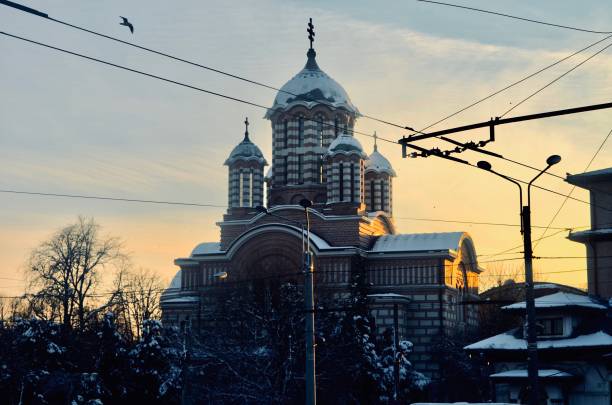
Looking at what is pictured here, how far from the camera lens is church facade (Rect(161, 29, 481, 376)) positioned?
47156mm

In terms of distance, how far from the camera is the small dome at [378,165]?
56.1m

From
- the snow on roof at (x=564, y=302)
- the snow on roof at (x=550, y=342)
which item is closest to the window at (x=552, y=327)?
the snow on roof at (x=550, y=342)

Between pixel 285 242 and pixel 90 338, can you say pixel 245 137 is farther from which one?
pixel 90 338

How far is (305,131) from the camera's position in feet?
170

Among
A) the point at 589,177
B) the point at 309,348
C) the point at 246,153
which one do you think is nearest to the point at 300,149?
the point at 246,153

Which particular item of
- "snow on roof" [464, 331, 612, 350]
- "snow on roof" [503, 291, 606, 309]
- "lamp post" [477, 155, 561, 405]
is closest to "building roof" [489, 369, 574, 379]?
"snow on roof" [464, 331, 612, 350]

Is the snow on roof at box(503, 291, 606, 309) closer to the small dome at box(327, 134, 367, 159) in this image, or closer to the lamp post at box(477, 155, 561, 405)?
the lamp post at box(477, 155, 561, 405)

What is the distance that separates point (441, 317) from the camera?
47.0m

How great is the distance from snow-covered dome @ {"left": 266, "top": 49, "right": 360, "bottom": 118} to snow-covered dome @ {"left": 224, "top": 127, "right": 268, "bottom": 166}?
1.91 meters

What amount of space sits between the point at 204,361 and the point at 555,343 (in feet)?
44.1

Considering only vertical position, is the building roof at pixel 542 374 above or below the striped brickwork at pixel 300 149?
below

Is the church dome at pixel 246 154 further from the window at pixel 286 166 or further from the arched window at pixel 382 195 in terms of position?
the arched window at pixel 382 195

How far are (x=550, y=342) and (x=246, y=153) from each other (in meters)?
25.5

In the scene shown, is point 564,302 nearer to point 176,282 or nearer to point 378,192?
point 378,192
